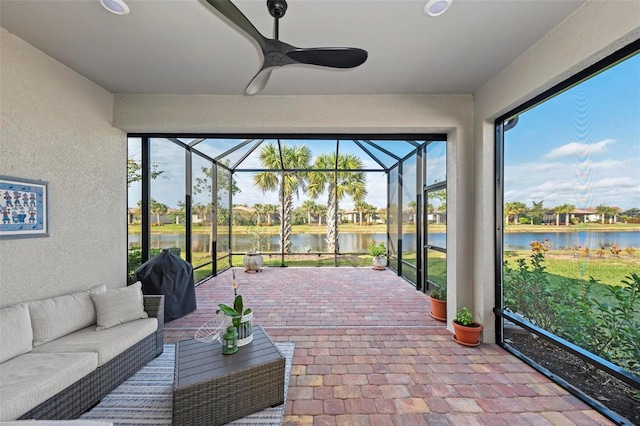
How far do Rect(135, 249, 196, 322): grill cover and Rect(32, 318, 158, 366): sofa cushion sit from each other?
107 centimetres

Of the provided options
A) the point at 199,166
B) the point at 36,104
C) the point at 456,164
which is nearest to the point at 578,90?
the point at 456,164

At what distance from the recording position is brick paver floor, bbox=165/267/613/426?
1.93 meters

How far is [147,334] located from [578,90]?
4224mm

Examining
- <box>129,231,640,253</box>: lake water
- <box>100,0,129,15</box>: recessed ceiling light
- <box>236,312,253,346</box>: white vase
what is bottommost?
<box>236,312,253,346</box>: white vase

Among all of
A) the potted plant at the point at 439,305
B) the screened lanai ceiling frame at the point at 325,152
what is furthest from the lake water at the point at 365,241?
the screened lanai ceiling frame at the point at 325,152

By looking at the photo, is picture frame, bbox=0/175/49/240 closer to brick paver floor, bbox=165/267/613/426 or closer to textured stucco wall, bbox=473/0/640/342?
brick paver floor, bbox=165/267/613/426

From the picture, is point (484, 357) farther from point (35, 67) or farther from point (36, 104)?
point (35, 67)

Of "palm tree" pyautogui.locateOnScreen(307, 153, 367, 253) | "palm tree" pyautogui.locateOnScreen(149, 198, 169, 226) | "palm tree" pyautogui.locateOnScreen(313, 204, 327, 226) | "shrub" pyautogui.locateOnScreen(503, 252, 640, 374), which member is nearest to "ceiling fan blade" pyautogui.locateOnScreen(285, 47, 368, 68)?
"shrub" pyautogui.locateOnScreen(503, 252, 640, 374)

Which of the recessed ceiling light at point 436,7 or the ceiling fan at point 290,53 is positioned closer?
the ceiling fan at point 290,53

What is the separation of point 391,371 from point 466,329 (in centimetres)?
107

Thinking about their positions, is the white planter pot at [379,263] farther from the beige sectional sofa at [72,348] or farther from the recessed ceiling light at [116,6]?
the recessed ceiling light at [116,6]

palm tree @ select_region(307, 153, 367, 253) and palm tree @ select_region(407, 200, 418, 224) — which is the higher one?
palm tree @ select_region(307, 153, 367, 253)

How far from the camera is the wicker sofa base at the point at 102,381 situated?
1.64 metres

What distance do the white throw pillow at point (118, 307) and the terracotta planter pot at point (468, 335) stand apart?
10.8 ft
